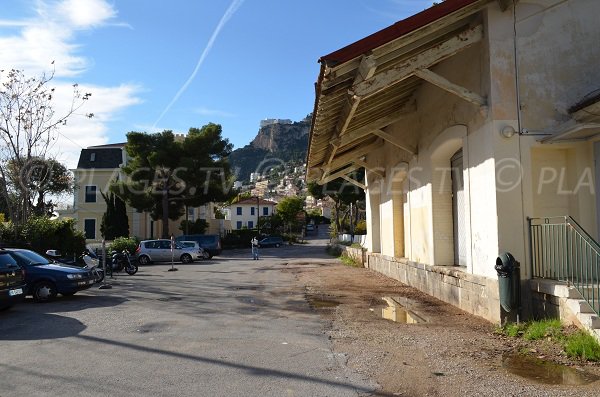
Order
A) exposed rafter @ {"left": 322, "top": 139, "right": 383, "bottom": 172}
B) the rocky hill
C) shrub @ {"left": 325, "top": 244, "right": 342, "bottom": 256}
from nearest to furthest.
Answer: exposed rafter @ {"left": 322, "top": 139, "right": 383, "bottom": 172}, shrub @ {"left": 325, "top": 244, "right": 342, "bottom": 256}, the rocky hill

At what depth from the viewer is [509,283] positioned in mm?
7824

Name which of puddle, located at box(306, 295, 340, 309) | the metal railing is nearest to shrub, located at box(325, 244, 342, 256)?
puddle, located at box(306, 295, 340, 309)

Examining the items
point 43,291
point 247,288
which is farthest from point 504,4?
point 43,291

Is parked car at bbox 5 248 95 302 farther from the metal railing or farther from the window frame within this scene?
the window frame

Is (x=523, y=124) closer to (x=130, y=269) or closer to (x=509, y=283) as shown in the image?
(x=509, y=283)

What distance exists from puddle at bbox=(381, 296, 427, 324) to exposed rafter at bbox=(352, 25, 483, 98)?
13.1 feet

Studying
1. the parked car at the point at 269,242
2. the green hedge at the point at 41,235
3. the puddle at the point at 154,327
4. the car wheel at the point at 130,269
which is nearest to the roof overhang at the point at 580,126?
the puddle at the point at 154,327

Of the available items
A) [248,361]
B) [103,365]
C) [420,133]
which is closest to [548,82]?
[420,133]

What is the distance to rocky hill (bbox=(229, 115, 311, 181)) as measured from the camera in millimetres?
143375

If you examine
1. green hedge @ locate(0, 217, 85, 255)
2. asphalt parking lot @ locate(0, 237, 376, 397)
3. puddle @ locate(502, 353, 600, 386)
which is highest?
green hedge @ locate(0, 217, 85, 255)

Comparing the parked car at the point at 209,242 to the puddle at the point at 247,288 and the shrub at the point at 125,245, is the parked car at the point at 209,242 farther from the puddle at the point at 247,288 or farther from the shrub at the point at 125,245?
the puddle at the point at 247,288

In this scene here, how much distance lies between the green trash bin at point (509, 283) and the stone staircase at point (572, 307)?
352 millimetres

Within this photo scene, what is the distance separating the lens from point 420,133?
13398 mm

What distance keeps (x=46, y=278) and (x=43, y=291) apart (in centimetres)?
31
